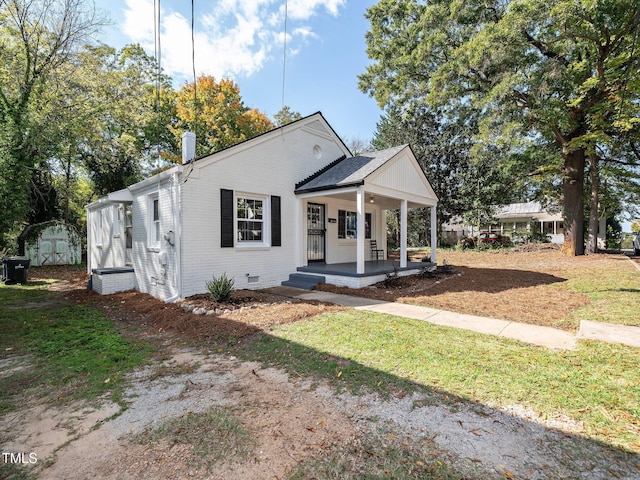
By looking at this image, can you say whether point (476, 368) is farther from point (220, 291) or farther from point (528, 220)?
point (528, 220)

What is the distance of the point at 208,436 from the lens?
2562 mm

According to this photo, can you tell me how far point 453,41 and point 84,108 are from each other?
19.1 m

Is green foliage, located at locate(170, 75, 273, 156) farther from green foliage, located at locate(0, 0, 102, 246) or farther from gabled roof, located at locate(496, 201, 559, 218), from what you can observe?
gabled roof, located at locate(496, 201, 559, 218)

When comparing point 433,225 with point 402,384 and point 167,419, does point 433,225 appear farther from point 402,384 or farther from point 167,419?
point 167,419

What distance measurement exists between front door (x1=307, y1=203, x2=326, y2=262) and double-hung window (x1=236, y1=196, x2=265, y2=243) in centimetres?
215

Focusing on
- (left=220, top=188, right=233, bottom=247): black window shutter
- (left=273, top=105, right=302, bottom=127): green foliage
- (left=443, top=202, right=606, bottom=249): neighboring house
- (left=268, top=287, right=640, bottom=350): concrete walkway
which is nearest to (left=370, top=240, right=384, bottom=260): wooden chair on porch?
(left=268, top=287, right=640, bottom=350): concrete walkway

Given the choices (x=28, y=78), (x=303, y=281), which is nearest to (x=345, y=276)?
(x=303, y=281)

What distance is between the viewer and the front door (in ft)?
37.6

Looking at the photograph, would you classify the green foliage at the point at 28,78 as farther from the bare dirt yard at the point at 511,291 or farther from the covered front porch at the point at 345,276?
the bare dirt yard at the point at 511,291

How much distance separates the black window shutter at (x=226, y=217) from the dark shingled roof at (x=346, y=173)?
2569 mm

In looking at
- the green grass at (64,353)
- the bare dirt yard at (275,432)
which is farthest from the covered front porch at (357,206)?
the green grass at (64,353)

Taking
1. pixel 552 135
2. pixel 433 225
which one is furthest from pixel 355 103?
pixel 433 225

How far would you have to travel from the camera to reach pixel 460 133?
80.7 ft

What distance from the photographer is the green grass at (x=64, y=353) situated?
3479 millimetres
